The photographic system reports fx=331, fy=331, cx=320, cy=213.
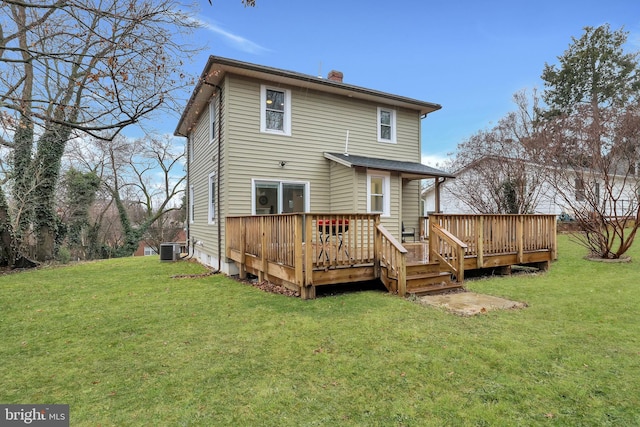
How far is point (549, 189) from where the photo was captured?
1702 centimetres

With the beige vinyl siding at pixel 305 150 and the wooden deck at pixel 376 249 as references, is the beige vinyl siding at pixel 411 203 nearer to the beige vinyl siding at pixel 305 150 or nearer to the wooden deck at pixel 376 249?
the beige vinyl siding at pixel 305 150

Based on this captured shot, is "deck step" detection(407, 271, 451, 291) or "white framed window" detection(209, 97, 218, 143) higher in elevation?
"white framed window" detection(209, 97, 218, 143)

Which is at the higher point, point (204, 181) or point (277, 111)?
point (277, 111)

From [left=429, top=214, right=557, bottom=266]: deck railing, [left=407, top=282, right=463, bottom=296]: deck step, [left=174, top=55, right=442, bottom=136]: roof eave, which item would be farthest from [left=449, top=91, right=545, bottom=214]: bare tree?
[left=407, top=282, right=463, bottom=296]: deck step

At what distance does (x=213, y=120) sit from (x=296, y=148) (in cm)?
274

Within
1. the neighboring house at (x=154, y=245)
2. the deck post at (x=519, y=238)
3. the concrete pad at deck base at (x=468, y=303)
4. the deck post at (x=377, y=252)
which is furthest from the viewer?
the neighboring house at (x=154, y=245)

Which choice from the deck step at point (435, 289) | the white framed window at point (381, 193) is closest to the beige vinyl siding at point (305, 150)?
the white framed window at point (381, 193)

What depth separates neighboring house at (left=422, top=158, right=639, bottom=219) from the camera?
9555 millimetres

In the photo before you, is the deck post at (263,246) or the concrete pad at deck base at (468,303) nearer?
the concrete pad at deck base at (468,303)

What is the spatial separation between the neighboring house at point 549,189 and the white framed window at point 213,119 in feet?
22.6

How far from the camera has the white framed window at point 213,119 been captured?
374 inches

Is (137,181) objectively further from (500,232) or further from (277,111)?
(500,232)

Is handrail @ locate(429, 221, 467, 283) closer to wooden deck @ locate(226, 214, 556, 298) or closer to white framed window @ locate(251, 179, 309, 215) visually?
wooden deck @ locate(226, 214, 556, 298)

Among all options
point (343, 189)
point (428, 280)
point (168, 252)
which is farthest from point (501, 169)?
point (168, 252)
